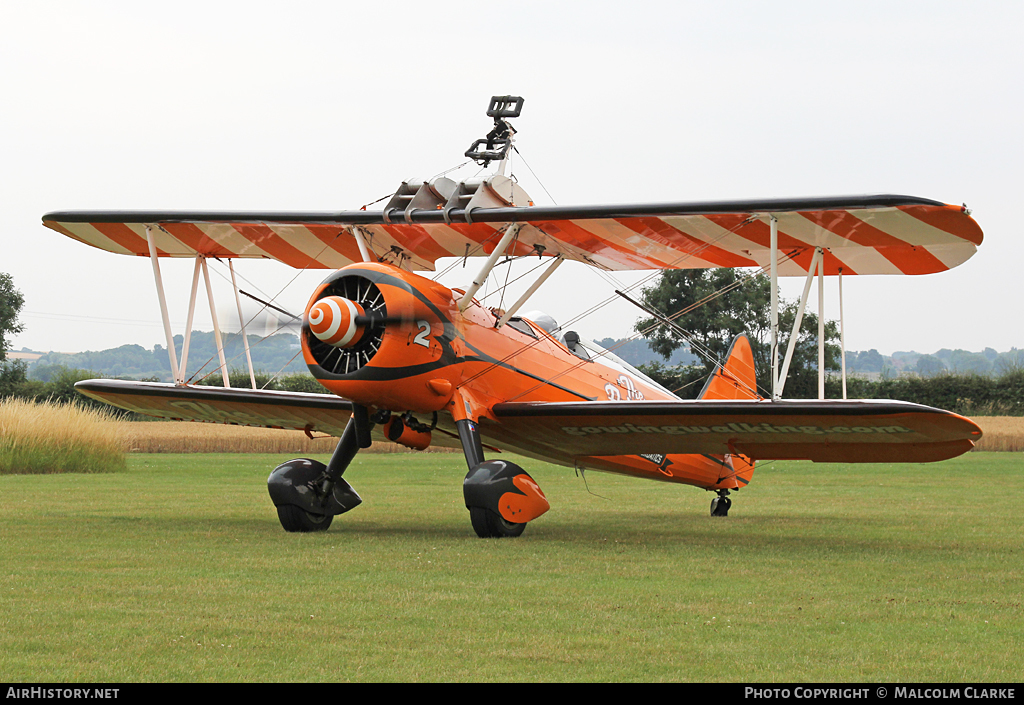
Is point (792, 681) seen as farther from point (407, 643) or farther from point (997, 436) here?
point (997, 436)

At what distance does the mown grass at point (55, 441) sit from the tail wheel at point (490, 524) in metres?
15.7

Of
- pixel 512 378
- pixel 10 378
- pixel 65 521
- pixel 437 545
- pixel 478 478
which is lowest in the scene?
pixel 10 378

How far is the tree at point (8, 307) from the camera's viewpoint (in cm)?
5694

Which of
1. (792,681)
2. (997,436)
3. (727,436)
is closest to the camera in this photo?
(792,681)

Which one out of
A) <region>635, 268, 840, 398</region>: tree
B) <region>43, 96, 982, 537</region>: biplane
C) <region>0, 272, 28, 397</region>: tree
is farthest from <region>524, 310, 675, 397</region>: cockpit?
<region>0, 272, 28, 397</region>: tree

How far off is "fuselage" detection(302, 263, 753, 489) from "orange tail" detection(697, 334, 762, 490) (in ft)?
9.76

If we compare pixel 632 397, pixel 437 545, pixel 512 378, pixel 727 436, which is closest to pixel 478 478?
pixel 437 545

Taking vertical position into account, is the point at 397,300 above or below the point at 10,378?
above

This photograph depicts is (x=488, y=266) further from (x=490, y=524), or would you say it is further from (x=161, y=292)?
(x=161, y=292)

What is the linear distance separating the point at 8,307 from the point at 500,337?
51577mm

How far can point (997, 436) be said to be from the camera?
131 ft

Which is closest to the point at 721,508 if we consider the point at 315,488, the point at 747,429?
the point at 747,429
